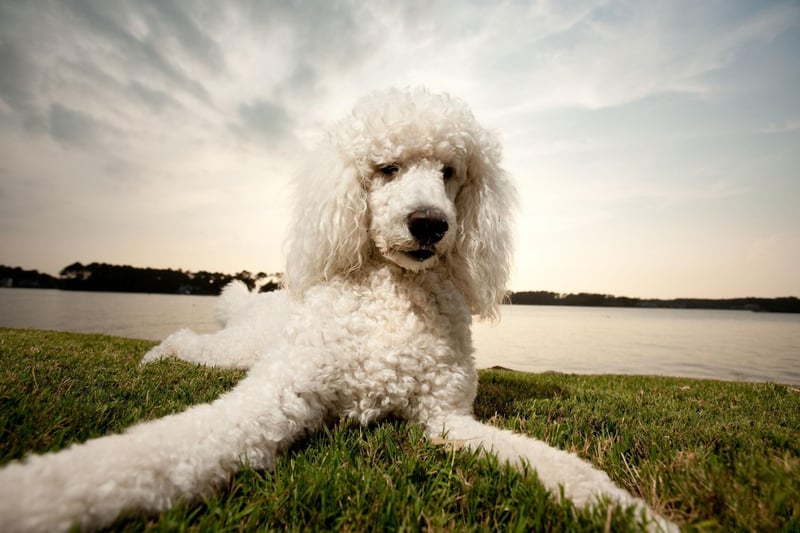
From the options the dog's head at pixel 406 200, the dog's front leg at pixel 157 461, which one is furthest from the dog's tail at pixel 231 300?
the dog's front leg at pixel 157 461

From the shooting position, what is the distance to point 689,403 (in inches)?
145

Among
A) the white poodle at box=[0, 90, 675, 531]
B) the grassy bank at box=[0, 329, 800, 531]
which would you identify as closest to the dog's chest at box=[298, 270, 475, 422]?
the white poodle at box=[0, 90, 675, 531]

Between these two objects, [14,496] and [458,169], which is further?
[458,169]

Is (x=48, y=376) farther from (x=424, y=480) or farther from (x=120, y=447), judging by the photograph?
(x=424, y=480)

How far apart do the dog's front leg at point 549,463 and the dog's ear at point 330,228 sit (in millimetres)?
1056

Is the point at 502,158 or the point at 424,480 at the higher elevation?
the point at 502,158

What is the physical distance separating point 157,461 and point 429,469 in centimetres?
100

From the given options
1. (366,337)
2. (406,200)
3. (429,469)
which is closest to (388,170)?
(406,200)

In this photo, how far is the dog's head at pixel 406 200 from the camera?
2.12 meters

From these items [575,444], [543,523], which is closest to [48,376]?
[543,523]

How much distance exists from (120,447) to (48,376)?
2.00 m

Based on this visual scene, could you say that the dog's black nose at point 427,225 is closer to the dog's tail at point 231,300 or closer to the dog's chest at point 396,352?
the dog's chest at point 396,352

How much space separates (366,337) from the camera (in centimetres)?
199

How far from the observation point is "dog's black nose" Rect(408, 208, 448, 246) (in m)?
2.01
